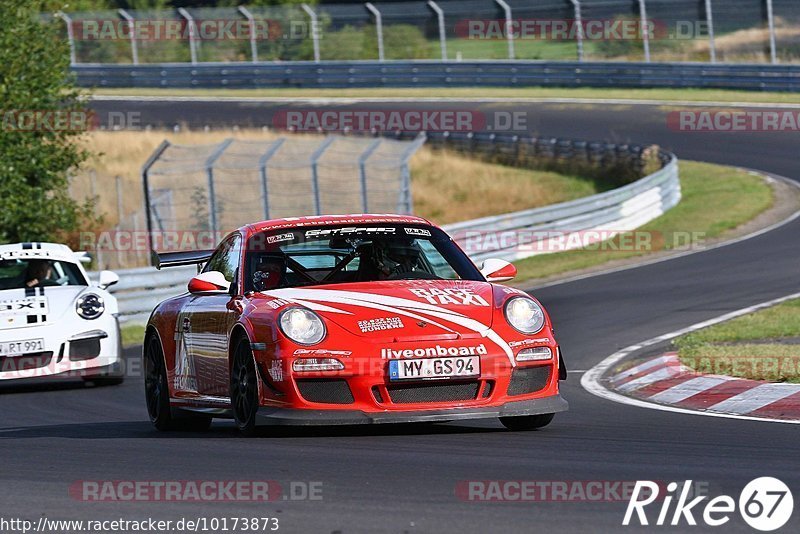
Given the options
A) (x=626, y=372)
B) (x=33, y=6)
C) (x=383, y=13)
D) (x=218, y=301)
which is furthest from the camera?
(x=383, y=13)

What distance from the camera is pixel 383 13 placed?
43.7m

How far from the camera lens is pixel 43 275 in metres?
13.9

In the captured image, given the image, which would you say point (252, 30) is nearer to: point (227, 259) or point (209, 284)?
point (227, 259)

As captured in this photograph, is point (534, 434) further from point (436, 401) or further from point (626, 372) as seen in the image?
point (626, 372)

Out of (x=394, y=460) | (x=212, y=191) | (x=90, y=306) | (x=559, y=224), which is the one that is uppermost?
(x=394, y=460)

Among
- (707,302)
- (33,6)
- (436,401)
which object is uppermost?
→ (33,6)

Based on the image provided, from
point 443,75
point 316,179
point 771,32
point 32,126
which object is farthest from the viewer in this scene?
point 443,75

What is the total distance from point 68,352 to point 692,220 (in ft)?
43.4

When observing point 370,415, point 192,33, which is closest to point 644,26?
point 192,33

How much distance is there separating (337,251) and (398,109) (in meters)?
31.5

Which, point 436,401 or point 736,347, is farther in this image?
point 736,347

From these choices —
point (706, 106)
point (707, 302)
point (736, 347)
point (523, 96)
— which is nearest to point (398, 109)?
point (523, 96)

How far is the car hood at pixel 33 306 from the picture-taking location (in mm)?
13062

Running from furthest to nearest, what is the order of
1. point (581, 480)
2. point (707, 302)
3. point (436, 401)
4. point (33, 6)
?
point (33, 6)
point (707, 302)
point (436, 401)
point (581, 480)
